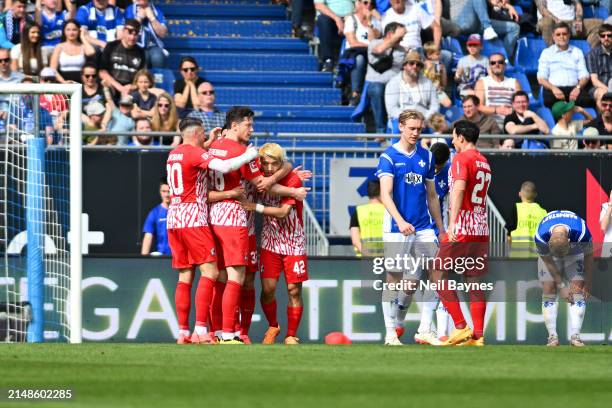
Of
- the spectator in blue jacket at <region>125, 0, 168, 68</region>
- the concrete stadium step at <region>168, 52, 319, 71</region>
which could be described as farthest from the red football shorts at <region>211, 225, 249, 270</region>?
the concrete stadium step at <region>168, 52, 319, 71</region>

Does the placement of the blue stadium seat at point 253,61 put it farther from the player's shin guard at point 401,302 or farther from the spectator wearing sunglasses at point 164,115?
the player's shin guard at point 401,302

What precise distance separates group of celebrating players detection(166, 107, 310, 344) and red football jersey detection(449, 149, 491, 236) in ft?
4.83

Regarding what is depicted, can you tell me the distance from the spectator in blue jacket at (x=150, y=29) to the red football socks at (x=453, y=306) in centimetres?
767

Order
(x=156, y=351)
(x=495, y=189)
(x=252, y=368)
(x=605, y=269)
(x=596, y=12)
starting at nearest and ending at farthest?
1. (x=252, y=368)
2. (x=156, y=351)
3. (x=605, y=269)
4. (x=495, y=189)
5. (x=596, y=12)

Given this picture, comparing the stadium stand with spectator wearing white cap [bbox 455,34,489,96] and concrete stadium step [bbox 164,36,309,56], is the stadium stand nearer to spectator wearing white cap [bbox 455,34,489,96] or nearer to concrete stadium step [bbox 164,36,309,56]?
concrete stadium step [bbox 164,36,309,56]

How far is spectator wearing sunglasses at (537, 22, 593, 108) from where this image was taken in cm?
2091

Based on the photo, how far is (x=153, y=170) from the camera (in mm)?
17500

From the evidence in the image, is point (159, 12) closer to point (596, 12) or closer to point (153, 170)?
point (153, 170)

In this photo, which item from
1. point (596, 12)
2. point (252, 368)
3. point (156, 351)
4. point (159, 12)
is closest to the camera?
point (252, 368)

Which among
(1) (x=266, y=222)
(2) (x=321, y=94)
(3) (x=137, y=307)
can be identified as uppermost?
(2) (x=321, y=94)

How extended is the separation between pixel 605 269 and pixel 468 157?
3361mm

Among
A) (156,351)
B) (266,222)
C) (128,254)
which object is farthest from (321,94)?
(156,351)

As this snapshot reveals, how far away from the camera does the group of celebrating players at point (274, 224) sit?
13.6 metres

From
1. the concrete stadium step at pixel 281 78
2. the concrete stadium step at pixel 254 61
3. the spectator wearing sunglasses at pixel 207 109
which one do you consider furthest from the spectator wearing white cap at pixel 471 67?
the spectator wearing sunglasses at pixel 207 109
